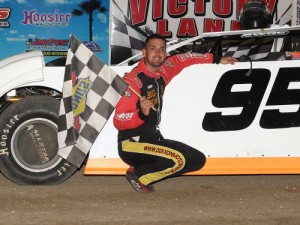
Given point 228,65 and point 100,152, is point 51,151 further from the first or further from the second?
point 228,65

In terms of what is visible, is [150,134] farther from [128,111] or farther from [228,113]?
[228,113]

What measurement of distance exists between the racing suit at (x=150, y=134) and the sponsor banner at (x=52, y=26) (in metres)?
5.39

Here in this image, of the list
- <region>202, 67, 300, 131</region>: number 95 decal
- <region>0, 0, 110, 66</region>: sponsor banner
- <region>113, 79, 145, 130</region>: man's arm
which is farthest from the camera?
<region>0, 0, 110, 66</region>: sponsor banner

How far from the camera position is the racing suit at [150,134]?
4.74 meters

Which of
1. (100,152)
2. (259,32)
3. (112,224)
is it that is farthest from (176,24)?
(112,224)

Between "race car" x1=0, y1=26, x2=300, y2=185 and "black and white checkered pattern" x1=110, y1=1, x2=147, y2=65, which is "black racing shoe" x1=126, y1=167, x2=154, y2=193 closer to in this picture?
"race car" x1=0, y1=26, x2=300, y2=185

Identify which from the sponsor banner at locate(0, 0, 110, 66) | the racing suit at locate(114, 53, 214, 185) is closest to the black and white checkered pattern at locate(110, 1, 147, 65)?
the sponsor banner at locate(0, 0, 110, 66)

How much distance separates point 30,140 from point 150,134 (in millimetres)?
1021

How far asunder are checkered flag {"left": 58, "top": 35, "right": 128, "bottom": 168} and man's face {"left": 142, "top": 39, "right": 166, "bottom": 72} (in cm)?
31

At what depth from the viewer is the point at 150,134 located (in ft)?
15.8

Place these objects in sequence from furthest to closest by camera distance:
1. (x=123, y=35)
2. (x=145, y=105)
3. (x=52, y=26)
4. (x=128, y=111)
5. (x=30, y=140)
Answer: (x=52, y=26), (x=123, y=35), (x=30, y=140), (x=128, y=111), (x=145, y=105)

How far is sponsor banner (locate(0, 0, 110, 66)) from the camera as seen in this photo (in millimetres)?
10102

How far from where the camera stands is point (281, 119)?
4.86 m

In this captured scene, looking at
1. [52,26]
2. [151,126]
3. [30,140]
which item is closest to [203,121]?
[151,126]
